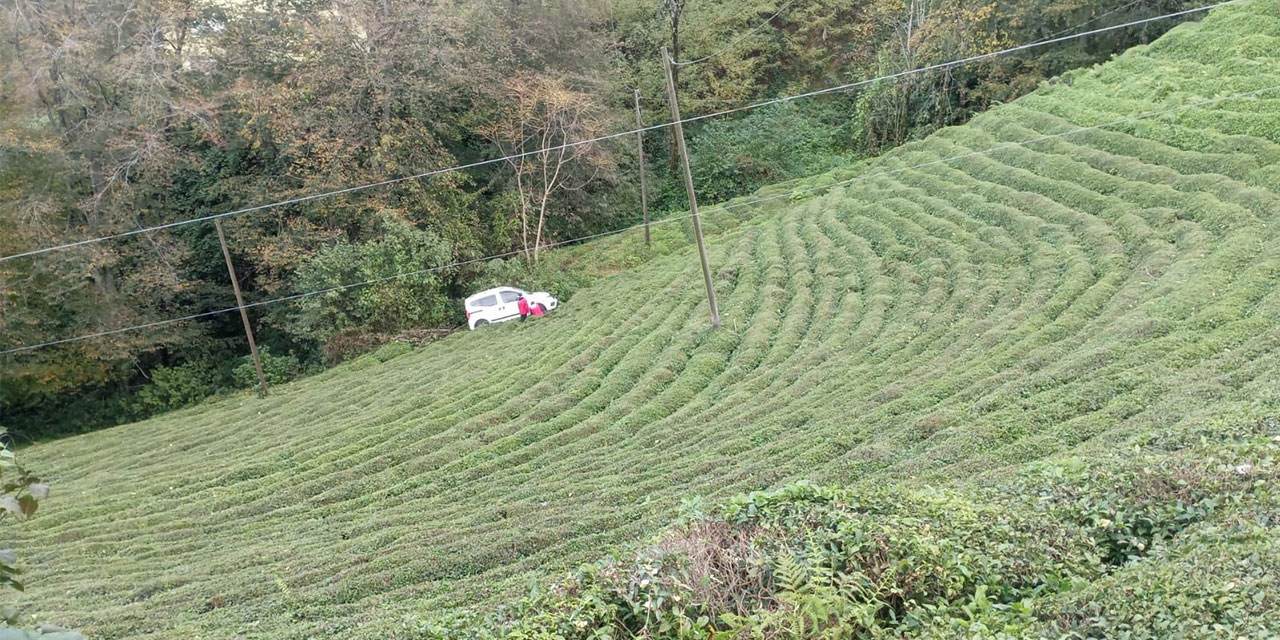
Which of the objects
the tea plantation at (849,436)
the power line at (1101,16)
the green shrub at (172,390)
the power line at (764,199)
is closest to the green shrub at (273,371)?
the green shrub at (172,390)

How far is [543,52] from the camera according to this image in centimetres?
3609

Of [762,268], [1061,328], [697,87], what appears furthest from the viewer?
[697,87]

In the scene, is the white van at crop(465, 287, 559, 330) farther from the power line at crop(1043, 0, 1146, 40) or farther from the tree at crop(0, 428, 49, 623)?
the tree at crop(0, 428, 49, 623)

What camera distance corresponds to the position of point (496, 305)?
29781mm

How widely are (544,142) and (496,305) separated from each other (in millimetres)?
6562

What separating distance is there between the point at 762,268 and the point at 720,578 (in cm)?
1910

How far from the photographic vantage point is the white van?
29.7 meters

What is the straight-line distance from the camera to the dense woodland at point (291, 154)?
30.0m

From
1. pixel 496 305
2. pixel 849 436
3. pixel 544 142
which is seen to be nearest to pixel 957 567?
pixel 849 436

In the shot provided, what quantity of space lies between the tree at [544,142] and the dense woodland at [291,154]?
121 millimetres

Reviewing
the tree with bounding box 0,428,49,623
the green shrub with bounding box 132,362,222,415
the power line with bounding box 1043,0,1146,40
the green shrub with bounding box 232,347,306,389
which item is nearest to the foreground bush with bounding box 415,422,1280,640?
the tree with bounding box 0,428,49,623

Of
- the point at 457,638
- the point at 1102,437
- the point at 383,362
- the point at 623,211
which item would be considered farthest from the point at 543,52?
the point at 457,638

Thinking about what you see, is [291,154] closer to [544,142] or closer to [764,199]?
[544,142]

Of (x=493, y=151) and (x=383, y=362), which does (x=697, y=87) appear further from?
(x=383, y=362)
